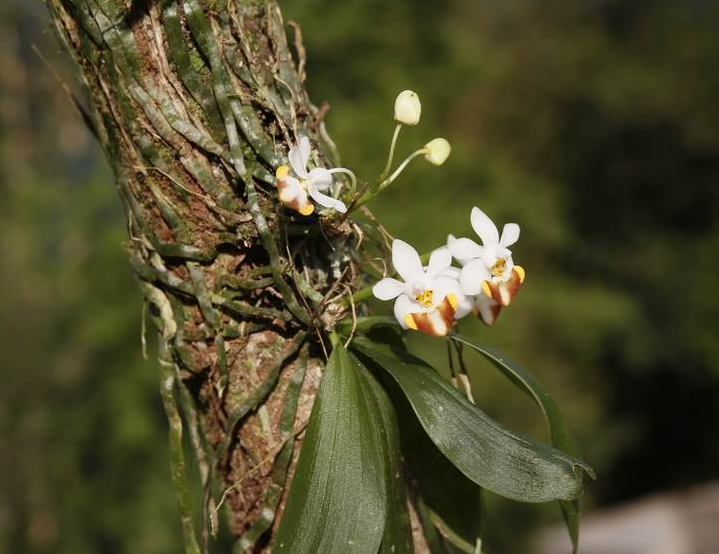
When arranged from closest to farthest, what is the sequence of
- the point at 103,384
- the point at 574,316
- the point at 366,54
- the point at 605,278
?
the point at 103,384
the point at 366,54
the point at 574,316
the point at 605,278

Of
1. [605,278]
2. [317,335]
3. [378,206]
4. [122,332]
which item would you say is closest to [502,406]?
[378,206]

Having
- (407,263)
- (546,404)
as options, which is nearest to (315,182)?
(407,263)

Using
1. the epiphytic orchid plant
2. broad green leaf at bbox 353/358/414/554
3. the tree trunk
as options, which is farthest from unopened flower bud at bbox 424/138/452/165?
broad green leaf at bbox 353/358/414/554

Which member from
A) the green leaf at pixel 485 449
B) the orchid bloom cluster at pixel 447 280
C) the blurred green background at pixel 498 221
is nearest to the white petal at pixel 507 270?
the orchid bloom cluster at pixel 447 280

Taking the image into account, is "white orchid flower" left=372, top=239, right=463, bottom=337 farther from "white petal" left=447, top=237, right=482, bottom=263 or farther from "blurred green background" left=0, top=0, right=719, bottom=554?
"blurred green background" left=0, top=0, right=719, bottom=554

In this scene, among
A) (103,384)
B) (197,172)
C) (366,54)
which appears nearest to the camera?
(197,172)

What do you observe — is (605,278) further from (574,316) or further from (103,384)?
(103,384)

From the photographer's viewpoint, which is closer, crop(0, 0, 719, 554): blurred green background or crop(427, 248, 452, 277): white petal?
crop(427, 248, 452, 277): white petal
